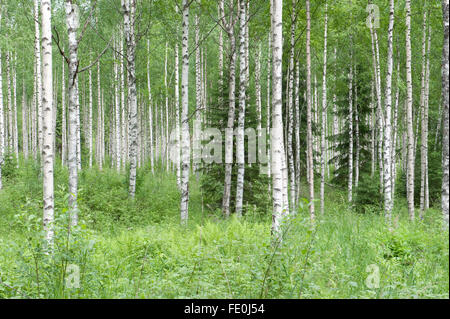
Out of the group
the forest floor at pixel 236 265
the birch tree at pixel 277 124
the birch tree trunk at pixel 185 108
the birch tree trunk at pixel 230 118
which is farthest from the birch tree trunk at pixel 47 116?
the birch tree trunk at pixel 230 118

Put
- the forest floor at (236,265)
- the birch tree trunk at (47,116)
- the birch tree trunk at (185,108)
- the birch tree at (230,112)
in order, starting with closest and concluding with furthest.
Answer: the forest floor at (236,265), the birch tree trunk at (47,116), the birch tree trunk at (185,108), the birch tree at (230,112)

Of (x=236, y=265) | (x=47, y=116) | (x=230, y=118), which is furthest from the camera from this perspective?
(x=230, y=118)

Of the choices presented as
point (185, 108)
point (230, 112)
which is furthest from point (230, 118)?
point (185, 108)

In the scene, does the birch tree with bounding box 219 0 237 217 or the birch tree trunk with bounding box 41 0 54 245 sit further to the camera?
the birch tree with bounding box 219 0 237 217

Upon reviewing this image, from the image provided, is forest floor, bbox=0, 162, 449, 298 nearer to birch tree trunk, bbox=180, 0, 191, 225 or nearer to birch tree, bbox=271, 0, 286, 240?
birch tree, bbox=271, 0, 286, 240

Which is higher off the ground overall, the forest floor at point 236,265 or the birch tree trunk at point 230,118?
the birch tree trunk at point 230,118

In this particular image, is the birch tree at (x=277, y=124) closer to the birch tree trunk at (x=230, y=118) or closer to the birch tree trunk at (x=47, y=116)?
the birch tree trunk at (x=47, y=116)

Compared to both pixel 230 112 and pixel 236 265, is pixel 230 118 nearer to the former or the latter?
pixel 230 112

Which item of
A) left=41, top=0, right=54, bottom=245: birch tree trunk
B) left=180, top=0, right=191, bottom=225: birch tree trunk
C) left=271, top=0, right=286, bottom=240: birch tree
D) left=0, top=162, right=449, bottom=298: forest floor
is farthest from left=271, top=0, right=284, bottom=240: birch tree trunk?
left=180, top=0, right=191, bottom=225: birch tree trunk

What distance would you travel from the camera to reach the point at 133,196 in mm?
12844

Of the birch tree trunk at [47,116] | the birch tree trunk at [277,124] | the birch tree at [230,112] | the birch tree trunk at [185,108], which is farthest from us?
the birch tree at [230,112]
